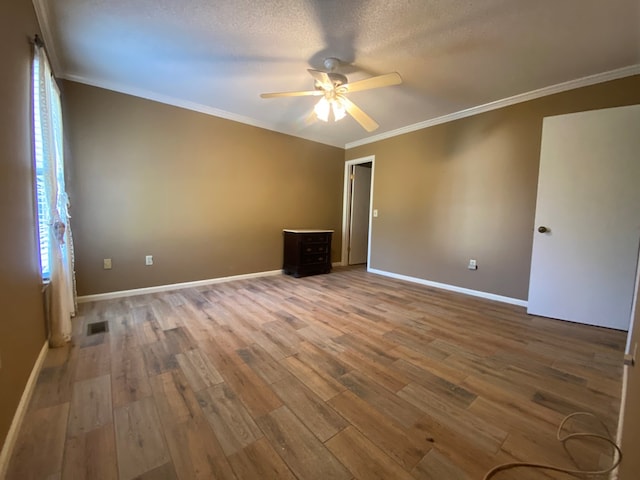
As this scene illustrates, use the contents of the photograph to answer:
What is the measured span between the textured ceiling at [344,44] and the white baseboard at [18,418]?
92.5 inches

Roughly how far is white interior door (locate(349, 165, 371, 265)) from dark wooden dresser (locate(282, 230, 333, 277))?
1054mm

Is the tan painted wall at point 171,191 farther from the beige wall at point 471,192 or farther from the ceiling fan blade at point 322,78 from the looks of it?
the ceiling fan blade at point 322,78

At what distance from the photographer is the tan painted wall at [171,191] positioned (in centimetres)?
269

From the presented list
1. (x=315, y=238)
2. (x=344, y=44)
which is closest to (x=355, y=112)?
(x=344, y=44)

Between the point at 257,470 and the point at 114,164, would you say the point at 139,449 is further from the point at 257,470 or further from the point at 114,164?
the point at 114,164

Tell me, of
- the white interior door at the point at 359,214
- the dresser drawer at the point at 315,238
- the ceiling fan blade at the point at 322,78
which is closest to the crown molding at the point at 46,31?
the ceiling fan blade at the point at 322,78

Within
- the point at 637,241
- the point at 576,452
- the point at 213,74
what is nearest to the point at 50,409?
the point at 576,452

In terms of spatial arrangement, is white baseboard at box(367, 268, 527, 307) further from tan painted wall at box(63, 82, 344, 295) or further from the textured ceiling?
the textured ceiling

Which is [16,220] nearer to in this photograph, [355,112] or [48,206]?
[48,206]

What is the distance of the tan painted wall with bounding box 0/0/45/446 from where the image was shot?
1.13 metres

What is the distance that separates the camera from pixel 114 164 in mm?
2801

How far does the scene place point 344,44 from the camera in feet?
6.53

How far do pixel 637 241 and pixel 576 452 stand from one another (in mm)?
2186

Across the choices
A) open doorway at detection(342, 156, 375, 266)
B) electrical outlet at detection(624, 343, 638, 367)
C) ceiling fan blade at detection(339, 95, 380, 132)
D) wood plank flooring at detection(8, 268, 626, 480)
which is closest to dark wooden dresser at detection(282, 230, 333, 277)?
open doorway at detection(342, 156, 375, 266)
